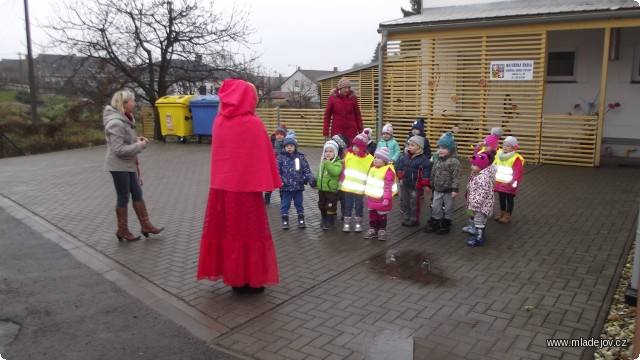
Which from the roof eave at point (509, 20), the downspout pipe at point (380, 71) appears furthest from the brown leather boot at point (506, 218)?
the downspout pipe at point (380, 71)

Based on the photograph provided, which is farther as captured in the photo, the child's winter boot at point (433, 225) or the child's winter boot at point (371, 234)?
the child's winter boot at point (433, 225)

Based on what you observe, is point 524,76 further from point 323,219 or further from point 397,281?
point 397,281

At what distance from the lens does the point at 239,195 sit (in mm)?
4789

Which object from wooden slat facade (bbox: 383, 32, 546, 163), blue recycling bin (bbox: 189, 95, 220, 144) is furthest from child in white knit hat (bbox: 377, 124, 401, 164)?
blue recycling bin (bbox: 189, 95, 220, 144)

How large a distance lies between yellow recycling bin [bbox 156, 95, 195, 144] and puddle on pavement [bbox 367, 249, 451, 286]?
15.5 m

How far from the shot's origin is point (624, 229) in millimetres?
7012

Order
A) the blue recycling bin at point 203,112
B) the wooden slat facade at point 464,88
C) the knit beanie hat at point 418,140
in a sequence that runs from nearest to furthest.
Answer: the knit beanie hat at point 418,140
the wooden slat facade at point 464,88
the blue recycling bin at point 203,112

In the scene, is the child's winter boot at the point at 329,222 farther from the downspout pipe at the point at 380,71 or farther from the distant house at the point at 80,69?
the distant house at the point at 80,69

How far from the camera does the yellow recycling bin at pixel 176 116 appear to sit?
20156 millimetres

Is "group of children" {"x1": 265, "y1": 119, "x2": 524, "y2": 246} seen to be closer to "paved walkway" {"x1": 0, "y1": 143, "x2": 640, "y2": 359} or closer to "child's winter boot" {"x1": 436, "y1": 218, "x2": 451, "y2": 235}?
"child's winter boot" {"x1": 436, "y1": 218, "x2": 451, "y2": 235}

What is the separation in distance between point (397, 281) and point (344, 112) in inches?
183

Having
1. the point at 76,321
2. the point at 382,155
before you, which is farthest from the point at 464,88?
the point at 76,321

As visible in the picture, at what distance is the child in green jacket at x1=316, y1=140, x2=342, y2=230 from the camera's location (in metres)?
7.07

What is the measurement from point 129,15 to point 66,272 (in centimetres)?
1831
